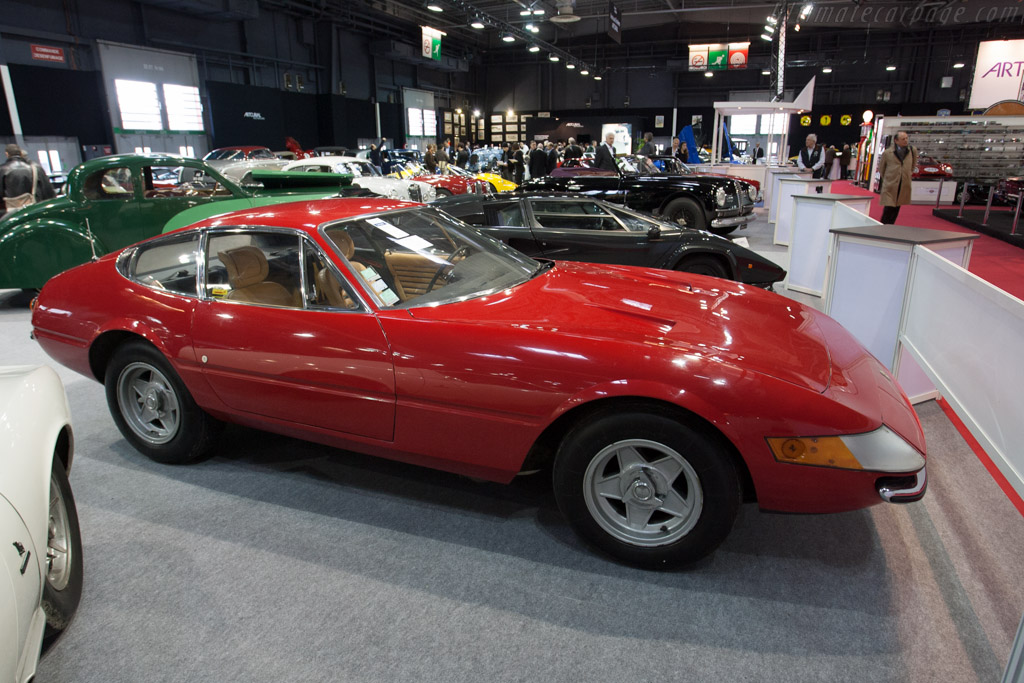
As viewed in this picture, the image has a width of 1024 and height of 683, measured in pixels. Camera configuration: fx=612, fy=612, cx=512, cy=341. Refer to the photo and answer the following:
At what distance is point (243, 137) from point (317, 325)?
62.3 ft

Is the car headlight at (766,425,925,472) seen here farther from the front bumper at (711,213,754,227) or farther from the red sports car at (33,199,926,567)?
the front bumper at (711,213,754,227)

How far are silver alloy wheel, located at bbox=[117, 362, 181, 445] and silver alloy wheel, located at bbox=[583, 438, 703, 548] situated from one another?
7.15ft

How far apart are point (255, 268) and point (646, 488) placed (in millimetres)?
2099

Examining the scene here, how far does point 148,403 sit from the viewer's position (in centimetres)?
321

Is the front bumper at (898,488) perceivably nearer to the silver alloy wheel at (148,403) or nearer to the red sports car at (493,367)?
the red sports car at (493,367)

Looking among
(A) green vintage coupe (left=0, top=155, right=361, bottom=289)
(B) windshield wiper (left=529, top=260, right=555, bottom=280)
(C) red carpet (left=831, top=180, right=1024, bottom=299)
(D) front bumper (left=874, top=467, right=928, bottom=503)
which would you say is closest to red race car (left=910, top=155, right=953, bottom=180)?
(C) red carpet (left=831, top=180, right=1024, bottom=299)

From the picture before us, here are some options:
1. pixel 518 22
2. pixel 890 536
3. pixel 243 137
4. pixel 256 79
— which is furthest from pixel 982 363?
pixel 518 22

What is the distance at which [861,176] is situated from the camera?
65.5ft

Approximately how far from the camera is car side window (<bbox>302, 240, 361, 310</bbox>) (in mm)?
2689

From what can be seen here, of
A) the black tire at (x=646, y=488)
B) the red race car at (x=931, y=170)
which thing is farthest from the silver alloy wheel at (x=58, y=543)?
the red race car at (x=931, y=170)

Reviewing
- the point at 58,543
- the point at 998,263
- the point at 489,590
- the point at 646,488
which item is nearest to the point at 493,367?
the point at 646,488

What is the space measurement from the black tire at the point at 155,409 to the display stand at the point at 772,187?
1251 cm

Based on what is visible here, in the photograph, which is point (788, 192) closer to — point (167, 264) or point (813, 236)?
point (813, 236)

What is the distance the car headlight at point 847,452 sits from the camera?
6.71 feet
